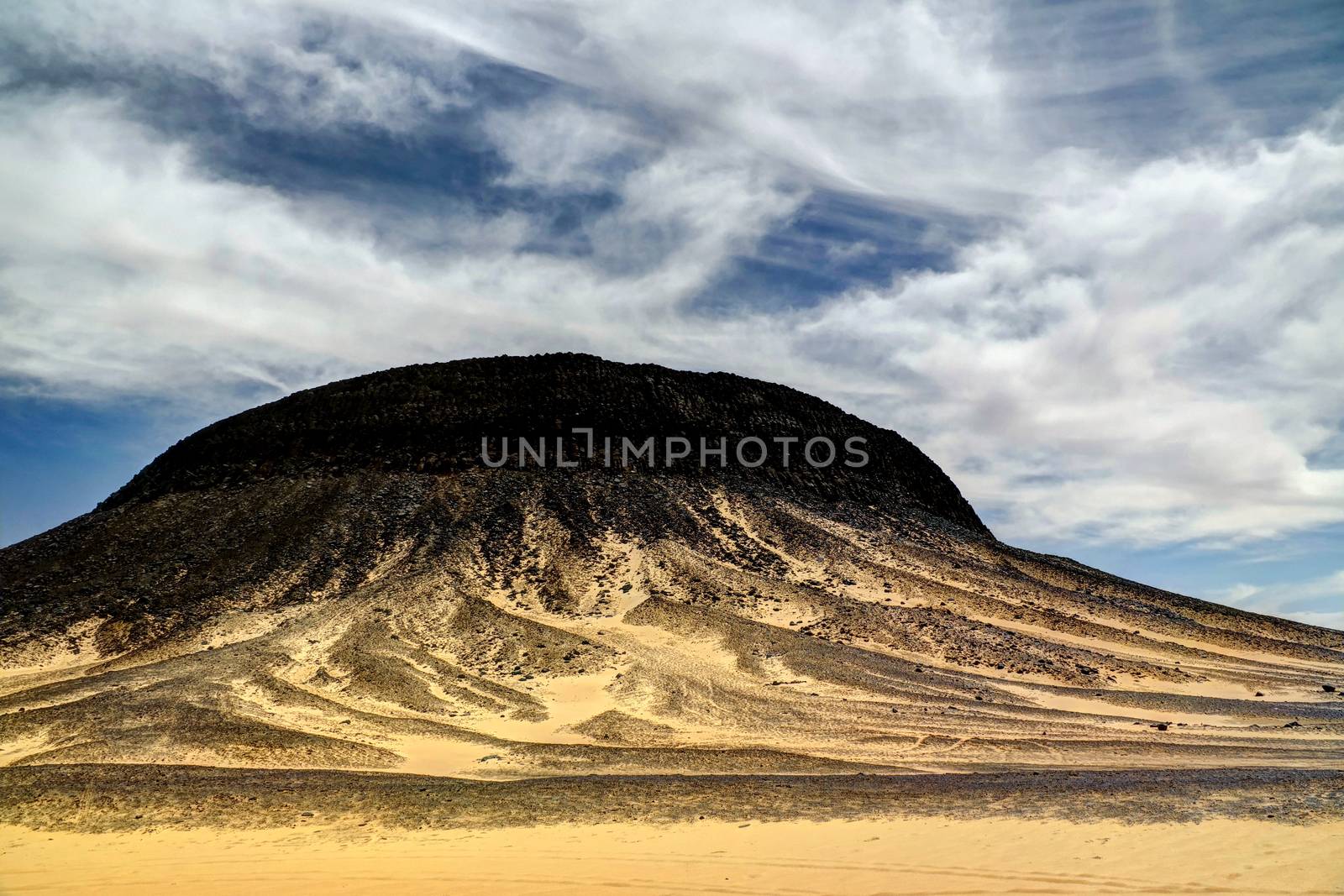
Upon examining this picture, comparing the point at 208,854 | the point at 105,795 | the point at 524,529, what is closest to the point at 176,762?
the point at 105,795

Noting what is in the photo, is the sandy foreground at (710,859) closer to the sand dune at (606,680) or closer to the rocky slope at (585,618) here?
the sand dune at (606,680)

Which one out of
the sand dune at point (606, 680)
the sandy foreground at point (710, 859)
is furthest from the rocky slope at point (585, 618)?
the sandy foreground at point (710, 859)

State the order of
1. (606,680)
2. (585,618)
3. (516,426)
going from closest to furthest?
(606,680), (585,618), (516,426)

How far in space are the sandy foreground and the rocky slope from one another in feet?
19.7

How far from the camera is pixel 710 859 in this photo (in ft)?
38.8

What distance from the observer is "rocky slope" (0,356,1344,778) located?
2261 cm

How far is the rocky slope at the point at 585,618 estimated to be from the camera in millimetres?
22609

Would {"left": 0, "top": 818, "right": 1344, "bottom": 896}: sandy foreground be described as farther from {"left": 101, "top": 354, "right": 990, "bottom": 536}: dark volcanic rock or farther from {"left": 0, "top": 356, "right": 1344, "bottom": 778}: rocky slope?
{"left": 101, "top": 354, "right": 990, "bottom": 536}: dark volcanic rock

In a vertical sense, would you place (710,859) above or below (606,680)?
below

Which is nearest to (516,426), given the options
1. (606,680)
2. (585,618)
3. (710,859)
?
(585,618)

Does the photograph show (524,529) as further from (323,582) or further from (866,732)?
(866,732)

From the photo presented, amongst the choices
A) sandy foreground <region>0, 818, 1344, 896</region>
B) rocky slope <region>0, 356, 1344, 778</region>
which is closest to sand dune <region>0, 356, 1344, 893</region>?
sandy foreground <region>0, 818, 1344, 896</region>

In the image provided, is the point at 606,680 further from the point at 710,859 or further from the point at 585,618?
the point at 710,859

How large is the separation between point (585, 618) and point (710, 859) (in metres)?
26.0
